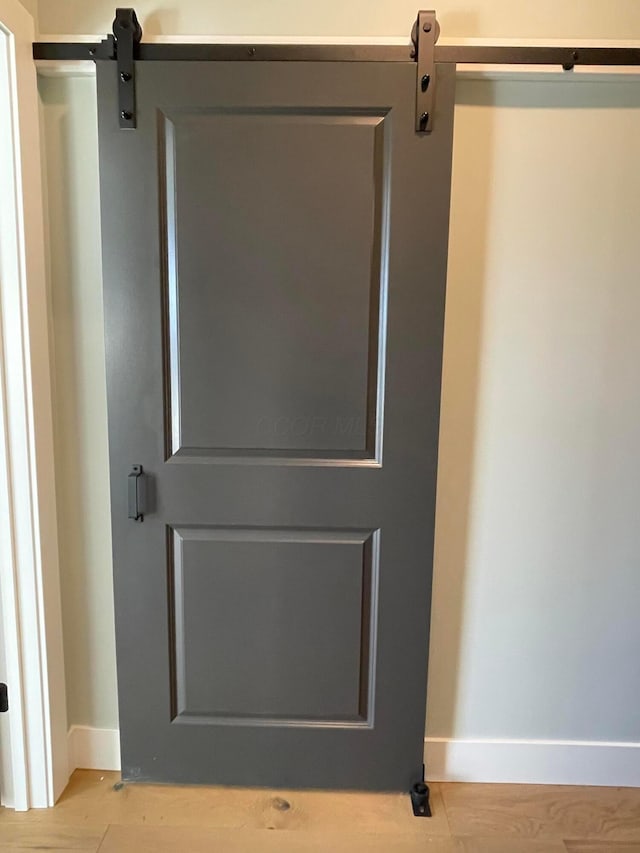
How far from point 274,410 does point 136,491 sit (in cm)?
44

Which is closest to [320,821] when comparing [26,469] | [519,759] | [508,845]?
[508,845]

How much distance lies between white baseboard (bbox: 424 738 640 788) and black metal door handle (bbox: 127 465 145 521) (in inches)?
43.7

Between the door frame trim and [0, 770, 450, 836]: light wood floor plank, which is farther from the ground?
the door frame trim

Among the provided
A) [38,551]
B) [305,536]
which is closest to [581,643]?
[305,536]

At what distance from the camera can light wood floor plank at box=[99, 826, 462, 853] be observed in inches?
61.3

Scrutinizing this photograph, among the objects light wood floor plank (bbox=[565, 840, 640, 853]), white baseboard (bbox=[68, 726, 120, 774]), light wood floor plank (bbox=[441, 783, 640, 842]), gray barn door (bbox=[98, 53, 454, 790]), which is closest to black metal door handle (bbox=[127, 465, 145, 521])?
gray barn door (bbox=[98, 53, 454, 790])

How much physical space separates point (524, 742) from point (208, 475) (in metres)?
1.25

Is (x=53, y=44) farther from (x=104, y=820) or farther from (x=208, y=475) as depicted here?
(x=104, y=820)

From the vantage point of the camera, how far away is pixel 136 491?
161 cm

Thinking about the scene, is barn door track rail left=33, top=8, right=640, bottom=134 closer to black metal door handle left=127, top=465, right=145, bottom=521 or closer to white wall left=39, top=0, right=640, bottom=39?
white wall left=39, top=0, right=640, bottom=39

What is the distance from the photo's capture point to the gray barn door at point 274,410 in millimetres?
1497

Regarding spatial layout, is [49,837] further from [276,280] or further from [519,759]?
[276,280]

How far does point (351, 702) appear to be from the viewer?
172 centimetres

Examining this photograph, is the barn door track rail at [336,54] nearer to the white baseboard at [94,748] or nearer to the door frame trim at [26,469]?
the door frame trim at [26,469]
